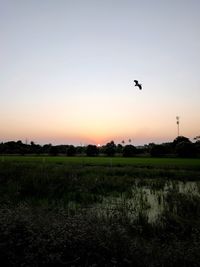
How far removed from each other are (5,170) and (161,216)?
1276cm

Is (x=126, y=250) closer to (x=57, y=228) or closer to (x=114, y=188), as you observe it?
(x=57, y=228)

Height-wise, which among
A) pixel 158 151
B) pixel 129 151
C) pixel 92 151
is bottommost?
pixel 158 151

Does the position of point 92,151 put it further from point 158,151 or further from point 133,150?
point 158,151

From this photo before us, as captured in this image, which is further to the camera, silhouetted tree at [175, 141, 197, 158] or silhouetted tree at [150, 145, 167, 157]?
silhouetted tree at [150, 145, 167, 157]

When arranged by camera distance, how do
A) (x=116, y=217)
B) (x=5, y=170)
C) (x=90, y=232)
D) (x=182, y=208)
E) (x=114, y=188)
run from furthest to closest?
(x=5, y=170), (x=114, y=188), (x=182, y=208), (x=116, y=217), (x=90, y=232)

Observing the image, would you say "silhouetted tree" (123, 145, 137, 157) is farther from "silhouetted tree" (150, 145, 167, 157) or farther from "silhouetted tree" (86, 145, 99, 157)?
"silhouetted tree" (86, 145, 99, 157)

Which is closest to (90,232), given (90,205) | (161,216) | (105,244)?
(105,244)

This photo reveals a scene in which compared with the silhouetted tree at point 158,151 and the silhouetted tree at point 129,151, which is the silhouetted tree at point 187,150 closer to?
the silhouetted tree at point 158,151

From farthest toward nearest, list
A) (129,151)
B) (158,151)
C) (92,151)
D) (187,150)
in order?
(92,151) → (129,151) → (158,151) → (187,150)

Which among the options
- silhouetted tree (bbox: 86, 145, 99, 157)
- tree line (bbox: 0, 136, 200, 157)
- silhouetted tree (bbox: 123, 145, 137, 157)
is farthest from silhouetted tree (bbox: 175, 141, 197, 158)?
silhouetted tree (bbox: 86, 145, 99, 157)

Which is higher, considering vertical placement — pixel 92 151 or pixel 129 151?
pixel 92 151

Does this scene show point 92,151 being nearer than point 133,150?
No

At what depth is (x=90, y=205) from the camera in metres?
13.2

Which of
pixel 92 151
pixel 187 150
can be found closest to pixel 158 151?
pixel 187 150
